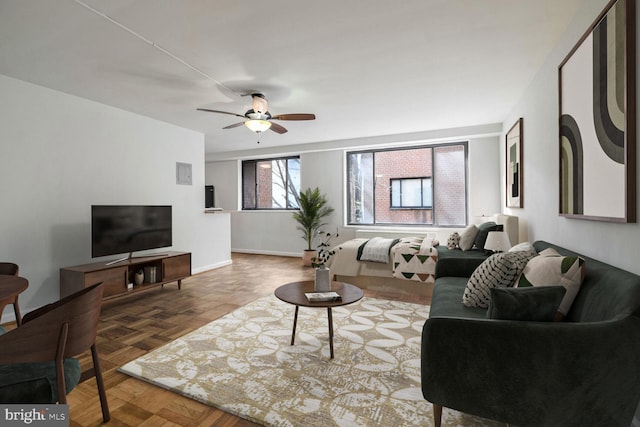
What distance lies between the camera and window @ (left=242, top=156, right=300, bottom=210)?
7383mm

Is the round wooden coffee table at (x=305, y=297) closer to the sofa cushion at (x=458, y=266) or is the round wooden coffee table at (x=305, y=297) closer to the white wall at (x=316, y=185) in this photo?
the sofa cushion at (x=458, y=266)

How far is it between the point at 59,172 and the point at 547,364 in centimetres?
472

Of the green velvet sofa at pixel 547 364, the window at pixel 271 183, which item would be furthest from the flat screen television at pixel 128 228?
the green velvet sofa at pixel 547 364

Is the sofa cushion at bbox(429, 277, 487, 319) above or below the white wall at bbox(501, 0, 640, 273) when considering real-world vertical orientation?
below

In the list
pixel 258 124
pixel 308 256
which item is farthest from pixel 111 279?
pixel 308 256

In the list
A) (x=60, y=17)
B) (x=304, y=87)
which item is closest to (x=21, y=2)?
(x=60, y=17)

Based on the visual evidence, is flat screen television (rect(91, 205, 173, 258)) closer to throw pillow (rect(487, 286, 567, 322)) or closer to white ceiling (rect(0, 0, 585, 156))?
white ceiling (rect(0, 0, 585, 156))

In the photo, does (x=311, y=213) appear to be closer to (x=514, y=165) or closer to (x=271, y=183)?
(x=271, y=183)

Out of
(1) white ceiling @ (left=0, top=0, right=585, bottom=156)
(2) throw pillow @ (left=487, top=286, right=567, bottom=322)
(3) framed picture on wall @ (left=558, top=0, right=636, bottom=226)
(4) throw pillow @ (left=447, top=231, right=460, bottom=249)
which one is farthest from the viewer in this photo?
(4) throw pillow @ (left=447, top=231, right=460, bottom=249)

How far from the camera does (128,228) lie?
3.89 metres

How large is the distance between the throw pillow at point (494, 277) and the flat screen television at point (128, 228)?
386cm

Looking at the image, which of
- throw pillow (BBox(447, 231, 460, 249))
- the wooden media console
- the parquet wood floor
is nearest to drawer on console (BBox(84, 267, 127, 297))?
the wooden media console

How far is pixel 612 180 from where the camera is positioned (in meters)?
1.69

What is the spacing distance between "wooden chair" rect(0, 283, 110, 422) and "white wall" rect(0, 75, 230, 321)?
264 cm
